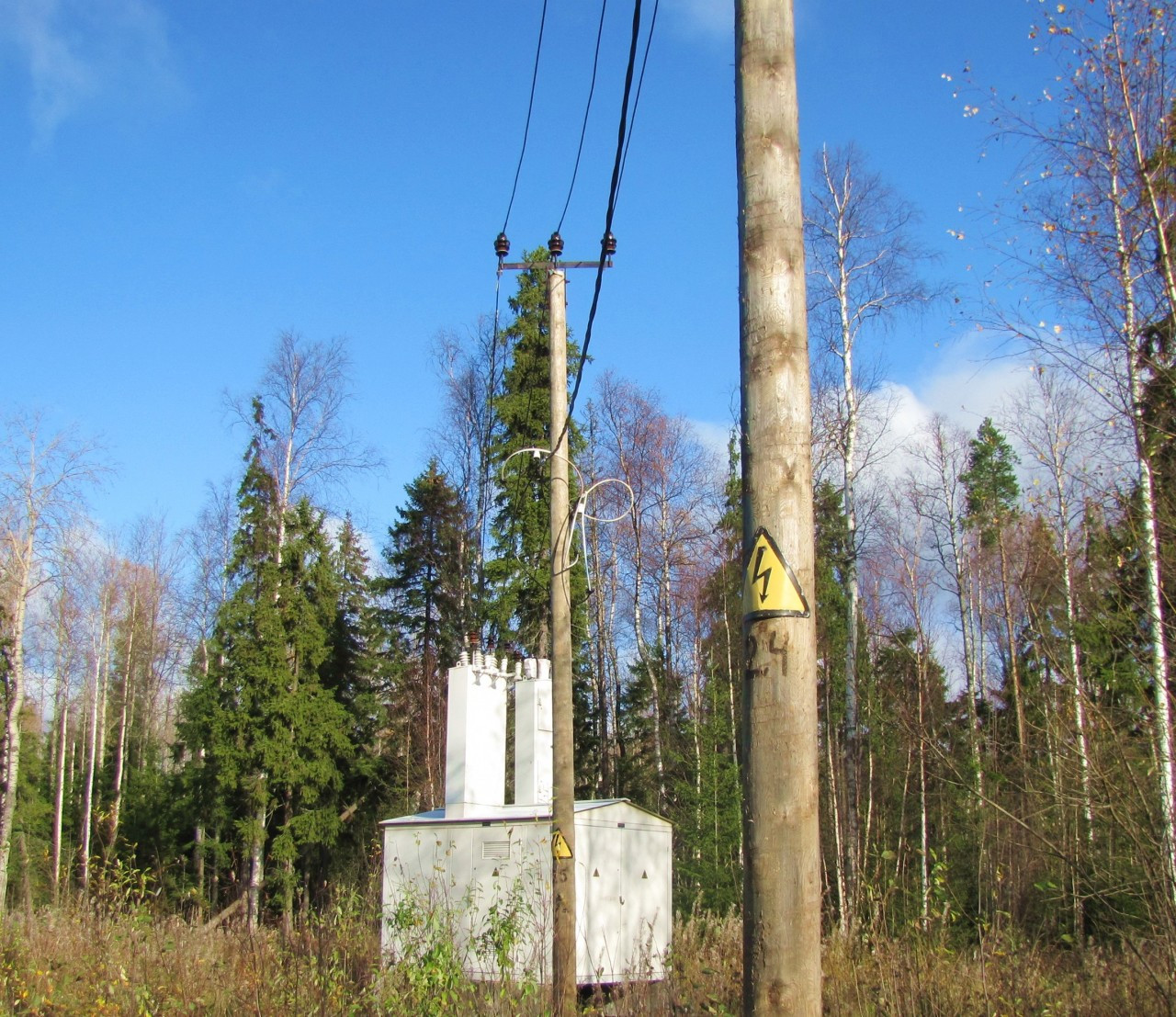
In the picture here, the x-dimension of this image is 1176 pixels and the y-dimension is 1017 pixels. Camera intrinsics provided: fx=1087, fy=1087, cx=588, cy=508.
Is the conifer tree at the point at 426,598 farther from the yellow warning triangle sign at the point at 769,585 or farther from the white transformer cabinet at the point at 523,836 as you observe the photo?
the yellow warning triangle sign at the point at 769,585

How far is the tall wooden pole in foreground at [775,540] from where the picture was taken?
3045 millimetres

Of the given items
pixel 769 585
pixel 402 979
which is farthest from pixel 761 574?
pixel 402 979

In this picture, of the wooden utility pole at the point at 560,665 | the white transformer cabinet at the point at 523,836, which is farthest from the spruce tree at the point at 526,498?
the wooden utility pole at the point at 560,665

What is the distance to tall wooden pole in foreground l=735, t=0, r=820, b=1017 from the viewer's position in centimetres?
304

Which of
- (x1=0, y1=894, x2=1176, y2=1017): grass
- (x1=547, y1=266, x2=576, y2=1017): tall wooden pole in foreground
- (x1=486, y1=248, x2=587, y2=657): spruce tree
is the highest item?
(x1=486, y1=248, x2=587, y2=657): spruce tree

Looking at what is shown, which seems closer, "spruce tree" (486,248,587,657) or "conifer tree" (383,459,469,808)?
"spruce tree" (486,248,587,657)

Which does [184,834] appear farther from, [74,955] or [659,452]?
[74,955]

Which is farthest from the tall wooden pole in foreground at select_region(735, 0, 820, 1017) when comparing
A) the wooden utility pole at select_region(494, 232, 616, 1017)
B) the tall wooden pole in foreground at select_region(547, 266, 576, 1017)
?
the tall wooden pole in foreground at select_region(547, 266, 576, 1017)

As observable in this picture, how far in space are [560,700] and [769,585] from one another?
20.3 feet

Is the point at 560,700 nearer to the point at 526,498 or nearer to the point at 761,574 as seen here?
the point at 761,574

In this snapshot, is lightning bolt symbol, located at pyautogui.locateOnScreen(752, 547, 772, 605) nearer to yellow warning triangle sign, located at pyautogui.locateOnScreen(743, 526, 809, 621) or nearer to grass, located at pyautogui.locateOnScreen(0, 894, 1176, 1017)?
yellow warning triangle sign, located at pyautogui.locateOnScreen(743, 526, 809, 621)

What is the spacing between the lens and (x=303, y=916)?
745 centimetres

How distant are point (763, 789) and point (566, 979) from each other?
19.2ft

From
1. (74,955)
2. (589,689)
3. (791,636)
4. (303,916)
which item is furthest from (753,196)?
(589,689)
